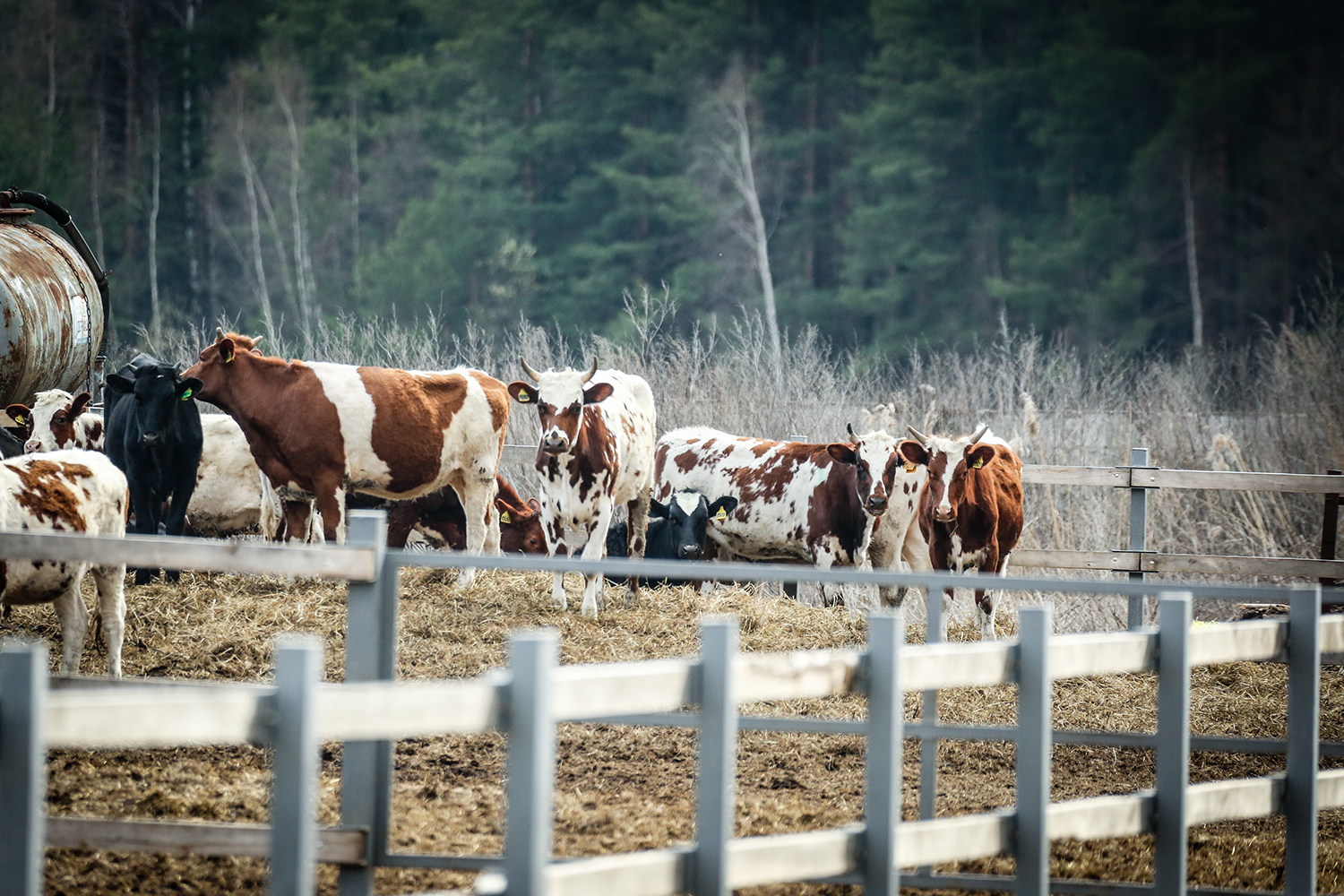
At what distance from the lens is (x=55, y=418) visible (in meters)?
10.6

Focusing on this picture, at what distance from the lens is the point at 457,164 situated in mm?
38875

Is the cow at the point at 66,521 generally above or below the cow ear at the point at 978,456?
below

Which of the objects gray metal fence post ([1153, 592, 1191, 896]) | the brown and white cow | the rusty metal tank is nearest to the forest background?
the rusty metal tank

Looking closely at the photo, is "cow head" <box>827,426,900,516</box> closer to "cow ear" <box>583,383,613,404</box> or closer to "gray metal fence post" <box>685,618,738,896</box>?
"cow ear" <box>583,383,613,404</box>

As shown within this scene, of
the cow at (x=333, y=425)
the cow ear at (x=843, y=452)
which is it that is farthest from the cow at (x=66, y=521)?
the cow ear at (x=843, y=452)

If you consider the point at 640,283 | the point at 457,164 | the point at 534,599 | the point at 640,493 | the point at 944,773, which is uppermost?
the point at 457,164

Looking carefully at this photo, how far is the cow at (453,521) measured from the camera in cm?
1266

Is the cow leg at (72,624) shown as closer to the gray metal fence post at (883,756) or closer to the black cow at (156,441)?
the black cow at (156,441)

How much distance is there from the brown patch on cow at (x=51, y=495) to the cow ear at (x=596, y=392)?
419 cm

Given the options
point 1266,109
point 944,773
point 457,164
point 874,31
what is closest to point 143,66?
point 457,164

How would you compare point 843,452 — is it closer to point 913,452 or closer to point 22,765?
point 913,452

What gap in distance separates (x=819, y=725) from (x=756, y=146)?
110 feet

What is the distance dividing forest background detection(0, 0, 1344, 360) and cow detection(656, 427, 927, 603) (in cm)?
2099

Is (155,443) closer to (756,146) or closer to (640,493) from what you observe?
(640,493)
